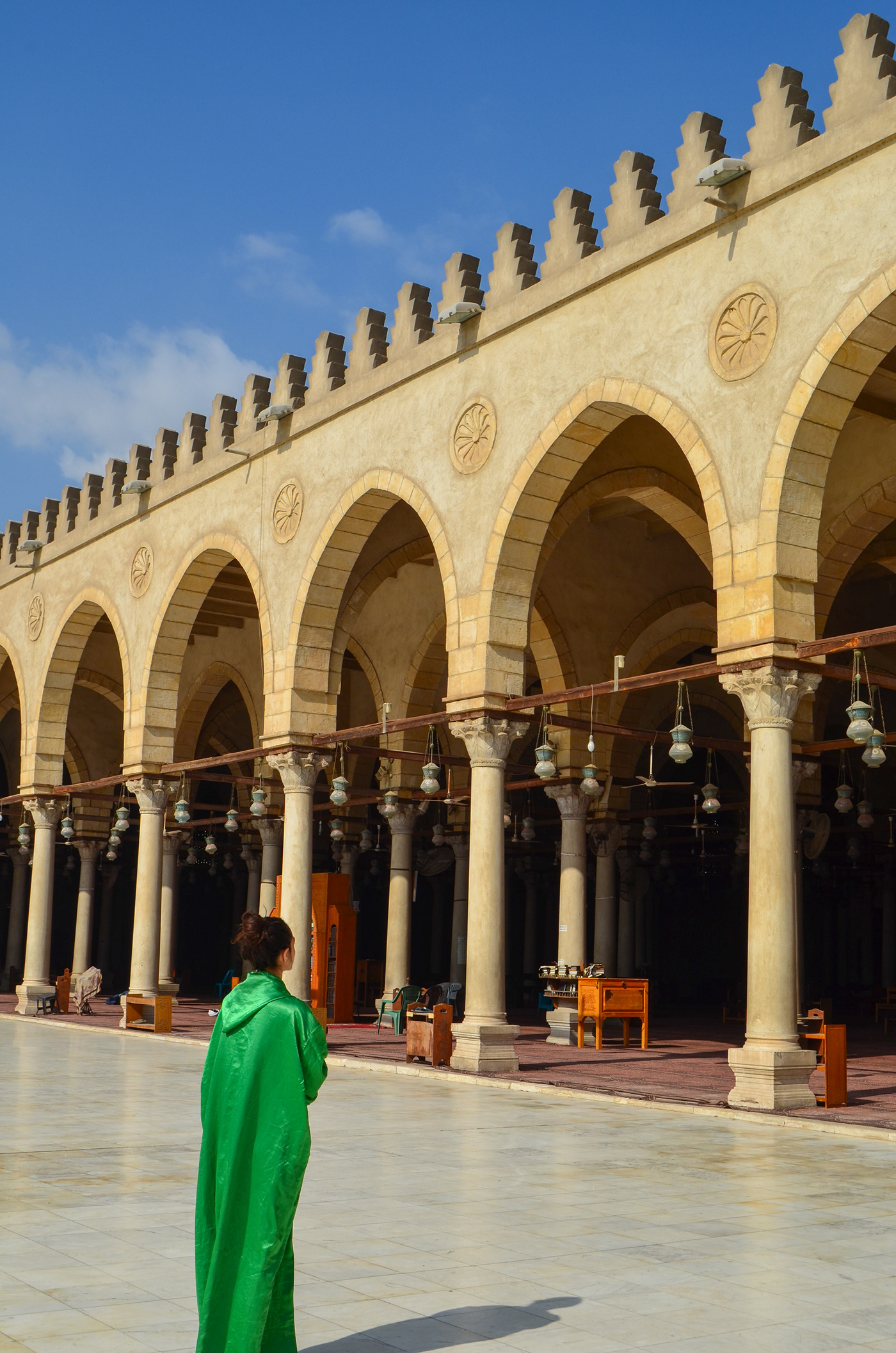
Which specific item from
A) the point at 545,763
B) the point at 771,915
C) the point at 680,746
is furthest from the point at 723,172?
the point at 771,915

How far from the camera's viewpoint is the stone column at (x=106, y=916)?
99.8ft

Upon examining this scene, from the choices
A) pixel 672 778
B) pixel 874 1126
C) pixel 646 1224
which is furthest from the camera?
pixel 672 778

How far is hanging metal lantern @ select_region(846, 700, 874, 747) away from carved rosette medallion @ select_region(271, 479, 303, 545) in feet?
27.1

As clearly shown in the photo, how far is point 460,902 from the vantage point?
2289 centimetres

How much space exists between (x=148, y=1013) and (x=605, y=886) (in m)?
6.81

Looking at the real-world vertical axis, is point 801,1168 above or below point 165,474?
below

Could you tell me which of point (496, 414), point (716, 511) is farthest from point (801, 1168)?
point (496, 414)

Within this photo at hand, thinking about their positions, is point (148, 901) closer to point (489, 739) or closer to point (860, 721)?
point (489, 739)

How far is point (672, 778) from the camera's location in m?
27.7

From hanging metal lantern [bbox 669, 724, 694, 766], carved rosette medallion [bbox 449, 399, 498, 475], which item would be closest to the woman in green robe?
hanging metal lantern [bbox 669, 724, 694, 766]

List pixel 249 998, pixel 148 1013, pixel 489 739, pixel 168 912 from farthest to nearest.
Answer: pixel 168 912
pixel 148 1013
pixel 489 739
pixel 249 998

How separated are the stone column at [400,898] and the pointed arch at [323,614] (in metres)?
3.89

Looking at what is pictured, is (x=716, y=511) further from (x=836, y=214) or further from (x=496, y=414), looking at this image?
(x=496, y=414)

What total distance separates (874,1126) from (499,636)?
19.8 ft
